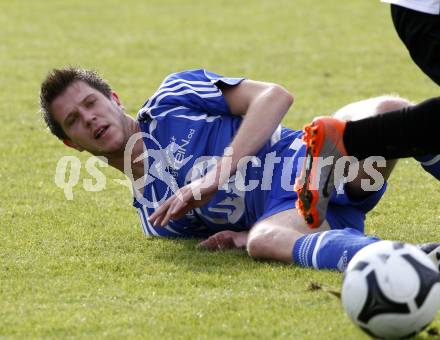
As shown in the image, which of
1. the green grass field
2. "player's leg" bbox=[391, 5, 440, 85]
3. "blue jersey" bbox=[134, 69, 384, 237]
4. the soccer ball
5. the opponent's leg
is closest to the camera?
the soccer ball

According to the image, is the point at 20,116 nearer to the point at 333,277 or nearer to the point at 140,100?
the point at 140,100

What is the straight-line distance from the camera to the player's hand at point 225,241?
5.69m

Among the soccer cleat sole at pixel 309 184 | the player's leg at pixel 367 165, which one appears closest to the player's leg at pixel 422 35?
the soccer cleat sole at pixel 309 184

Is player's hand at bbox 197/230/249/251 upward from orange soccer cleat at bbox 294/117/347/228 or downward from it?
downward

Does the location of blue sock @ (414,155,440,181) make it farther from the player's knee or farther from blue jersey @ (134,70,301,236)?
the player's knee

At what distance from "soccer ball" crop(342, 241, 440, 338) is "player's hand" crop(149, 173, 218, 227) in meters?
1.26

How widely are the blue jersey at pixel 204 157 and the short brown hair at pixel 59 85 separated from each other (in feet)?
1.05

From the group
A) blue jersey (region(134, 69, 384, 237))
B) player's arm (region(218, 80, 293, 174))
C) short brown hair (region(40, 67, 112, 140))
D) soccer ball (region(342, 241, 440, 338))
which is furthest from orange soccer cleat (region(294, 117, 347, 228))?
short brown hair (region(40, 67, 112, 140))

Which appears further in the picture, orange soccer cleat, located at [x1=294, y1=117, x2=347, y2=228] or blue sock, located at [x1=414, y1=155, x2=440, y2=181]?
blue sock, located at [x1=414, y1=155, x2=440, y2=181]

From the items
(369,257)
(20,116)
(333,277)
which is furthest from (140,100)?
(369,257)

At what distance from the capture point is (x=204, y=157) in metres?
5.82

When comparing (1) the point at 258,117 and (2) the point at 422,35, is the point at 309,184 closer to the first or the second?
(1) the point at 258,117

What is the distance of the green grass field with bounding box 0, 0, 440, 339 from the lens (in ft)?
14.5

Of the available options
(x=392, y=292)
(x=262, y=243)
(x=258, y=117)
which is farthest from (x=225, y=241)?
(x=392, y=292)
